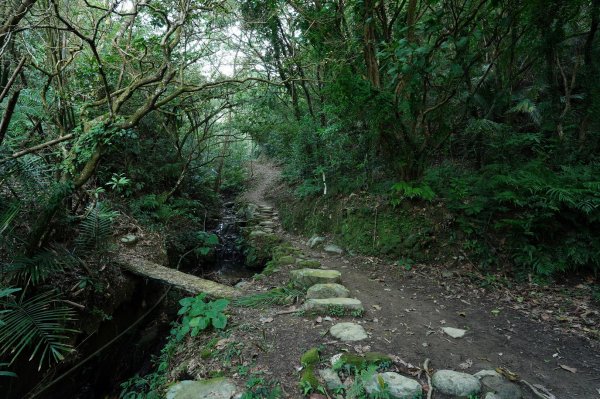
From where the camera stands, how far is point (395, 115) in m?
5.01

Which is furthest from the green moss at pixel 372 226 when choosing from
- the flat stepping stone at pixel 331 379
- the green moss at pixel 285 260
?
the flat stepping stone at pixel 331 379

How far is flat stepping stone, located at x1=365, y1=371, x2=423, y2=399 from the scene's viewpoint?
2.16 metres

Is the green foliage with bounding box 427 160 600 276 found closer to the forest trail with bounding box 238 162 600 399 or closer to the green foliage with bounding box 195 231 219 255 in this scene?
the forest trail with bounding box 238 162 600 399

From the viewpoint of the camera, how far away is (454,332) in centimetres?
320

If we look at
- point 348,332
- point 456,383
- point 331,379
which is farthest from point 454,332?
point 331,379

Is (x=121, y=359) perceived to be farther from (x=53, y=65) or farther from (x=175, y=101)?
(x=175, y=101)

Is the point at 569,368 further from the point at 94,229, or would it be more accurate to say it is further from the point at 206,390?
the point at 94,229

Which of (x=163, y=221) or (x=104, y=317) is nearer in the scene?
(x=104, y=317)

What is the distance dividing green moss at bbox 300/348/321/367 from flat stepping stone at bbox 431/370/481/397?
0.93 m

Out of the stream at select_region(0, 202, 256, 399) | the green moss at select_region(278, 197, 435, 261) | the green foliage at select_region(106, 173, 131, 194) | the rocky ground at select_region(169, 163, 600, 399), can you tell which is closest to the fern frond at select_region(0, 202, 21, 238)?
the green foliage at select_region(106, 173, 131, 194)

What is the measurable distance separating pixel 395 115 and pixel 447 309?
3.07 metres

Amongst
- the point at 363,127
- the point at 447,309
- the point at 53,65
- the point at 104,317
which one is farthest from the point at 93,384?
the point at 363,127

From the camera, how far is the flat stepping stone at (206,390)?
231 cm

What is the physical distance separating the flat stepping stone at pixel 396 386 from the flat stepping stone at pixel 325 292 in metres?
1.56
